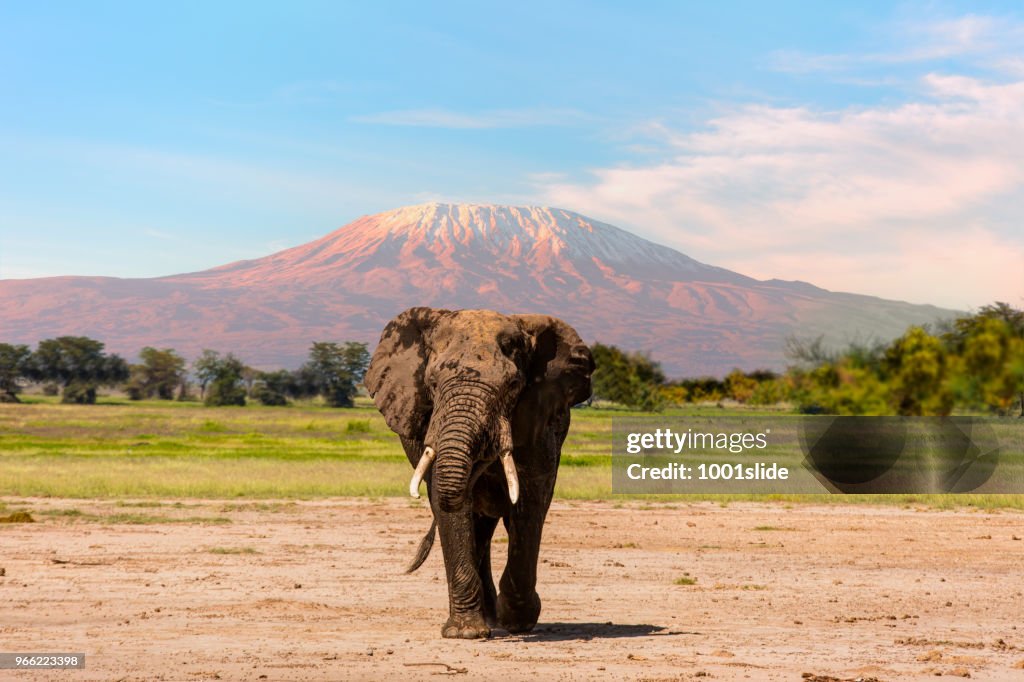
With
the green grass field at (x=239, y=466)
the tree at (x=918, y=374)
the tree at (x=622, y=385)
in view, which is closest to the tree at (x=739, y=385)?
the tree at (x=622, y=385)

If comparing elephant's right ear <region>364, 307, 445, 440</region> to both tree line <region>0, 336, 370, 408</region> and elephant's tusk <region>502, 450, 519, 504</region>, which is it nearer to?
elephant's tusk <region>502, 450, 519, 504</region>

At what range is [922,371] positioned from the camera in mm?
45656

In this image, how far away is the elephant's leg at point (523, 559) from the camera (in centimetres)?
1331

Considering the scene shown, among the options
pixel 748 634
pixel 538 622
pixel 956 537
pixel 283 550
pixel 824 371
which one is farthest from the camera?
pixel 824 371

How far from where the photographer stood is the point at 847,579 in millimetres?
19281

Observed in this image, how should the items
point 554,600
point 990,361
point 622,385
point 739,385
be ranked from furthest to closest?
point 739,385 < point 622,385 < point 990,361 < point 554,600

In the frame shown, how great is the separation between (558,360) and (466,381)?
5.12ft

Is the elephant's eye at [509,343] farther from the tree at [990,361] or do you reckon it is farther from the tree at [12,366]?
the tree at [12,366]

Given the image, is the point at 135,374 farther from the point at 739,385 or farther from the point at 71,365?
the point at 739,385

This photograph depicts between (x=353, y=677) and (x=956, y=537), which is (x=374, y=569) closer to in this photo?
(x=353, y=677)

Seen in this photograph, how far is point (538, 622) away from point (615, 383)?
129 metres

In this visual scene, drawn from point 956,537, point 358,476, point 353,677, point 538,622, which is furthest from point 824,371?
point 353,677

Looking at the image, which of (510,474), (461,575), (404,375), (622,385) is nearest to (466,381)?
(510,474)

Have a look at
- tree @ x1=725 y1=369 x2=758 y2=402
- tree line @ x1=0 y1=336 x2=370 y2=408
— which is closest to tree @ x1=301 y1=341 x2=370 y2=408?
tree line @ x1=0 y1=336 x2=370 y2=408
